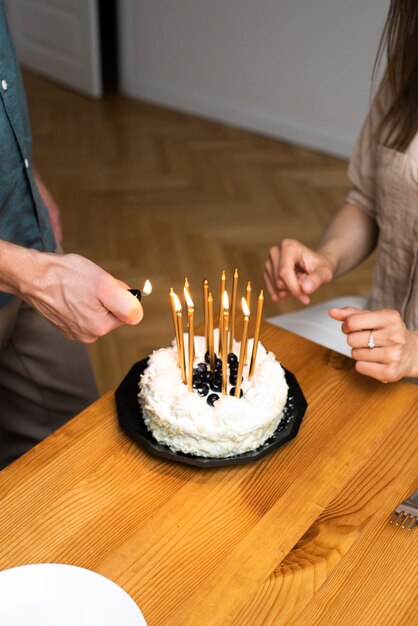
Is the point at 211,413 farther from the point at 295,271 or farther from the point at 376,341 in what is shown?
the point at 295,271

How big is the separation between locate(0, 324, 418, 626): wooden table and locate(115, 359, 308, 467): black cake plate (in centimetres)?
3

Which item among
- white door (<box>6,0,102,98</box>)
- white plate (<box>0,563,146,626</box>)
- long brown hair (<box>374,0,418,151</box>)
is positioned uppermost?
long brown hair (<box>374,0,418,151</box>)

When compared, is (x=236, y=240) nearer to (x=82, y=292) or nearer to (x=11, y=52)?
(x=11, y=52)

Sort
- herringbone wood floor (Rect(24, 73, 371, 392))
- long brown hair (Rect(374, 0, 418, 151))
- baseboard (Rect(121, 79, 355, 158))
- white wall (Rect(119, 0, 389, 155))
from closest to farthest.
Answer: long brown hair (Rect(374, 0, 418, 151)) < herringbone wood floor (Rect(24, 73, 371, 392)) < white wall (Rect(119, 0, 389, 155)) < baseboard (Rect(121, 79, 355, 158))

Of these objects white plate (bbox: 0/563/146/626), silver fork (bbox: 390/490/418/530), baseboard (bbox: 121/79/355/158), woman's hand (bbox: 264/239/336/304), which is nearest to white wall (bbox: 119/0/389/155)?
baseboard (bbox: 121/79/355/158)

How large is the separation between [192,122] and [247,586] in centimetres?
382

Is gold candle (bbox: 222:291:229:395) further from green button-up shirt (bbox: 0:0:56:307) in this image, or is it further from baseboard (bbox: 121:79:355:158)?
baseboard (bbox: 121:79:355:158)

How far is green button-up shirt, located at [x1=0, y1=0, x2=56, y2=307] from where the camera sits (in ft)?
4.77

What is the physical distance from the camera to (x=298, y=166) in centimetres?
399

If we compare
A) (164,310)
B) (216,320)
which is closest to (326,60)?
(164,310)

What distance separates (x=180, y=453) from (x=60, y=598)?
0.89 ft

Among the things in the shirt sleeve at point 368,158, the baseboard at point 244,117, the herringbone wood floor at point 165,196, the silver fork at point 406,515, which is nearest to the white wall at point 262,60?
the baseboard at point 244,117

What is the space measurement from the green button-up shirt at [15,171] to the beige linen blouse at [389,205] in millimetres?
707

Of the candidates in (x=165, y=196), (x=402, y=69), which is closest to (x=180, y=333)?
(x=402, y=69)
